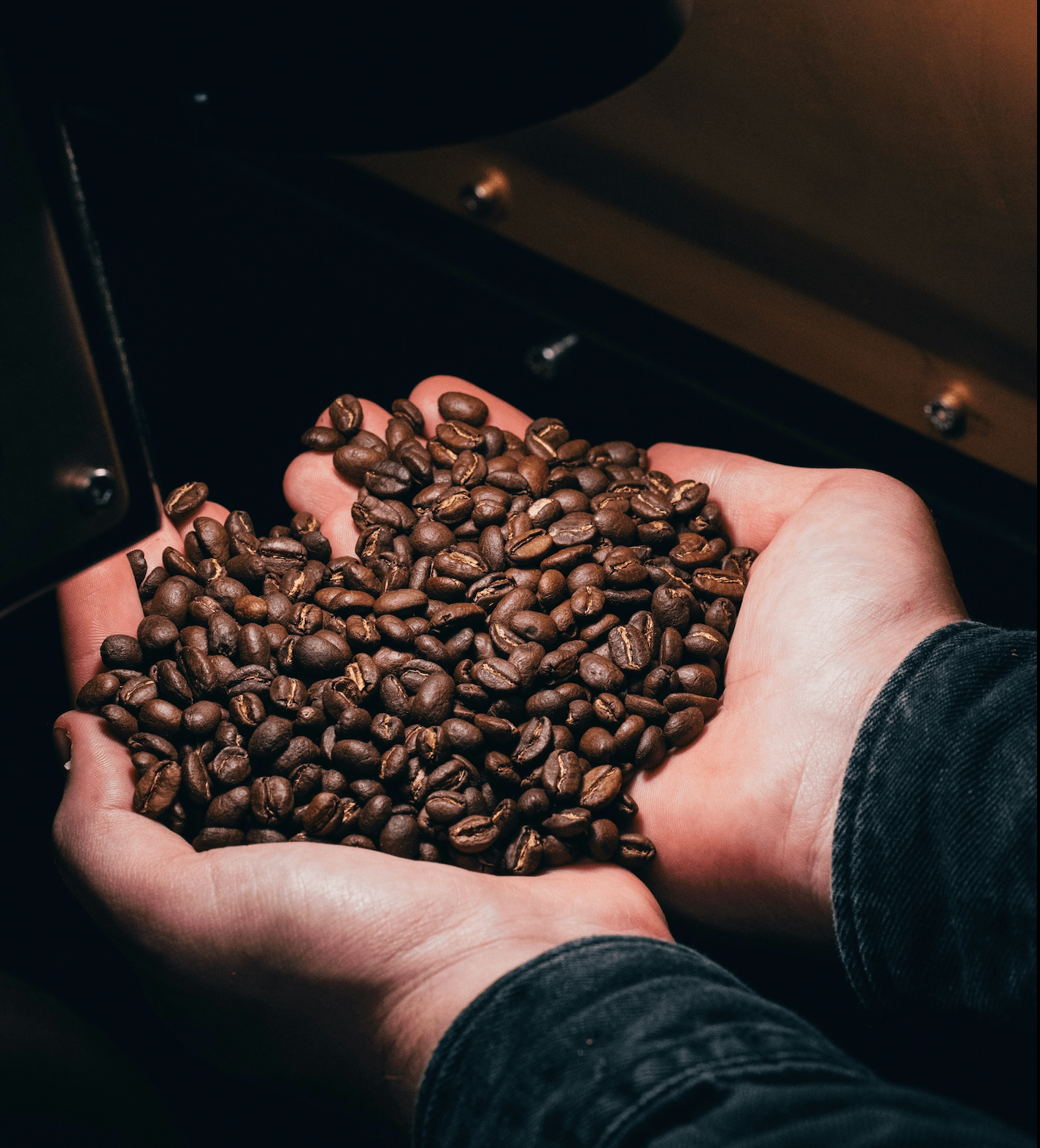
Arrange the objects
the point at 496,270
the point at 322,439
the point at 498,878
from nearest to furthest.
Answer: the point at 498,878 → the point at 496,270 → the point at 322,439

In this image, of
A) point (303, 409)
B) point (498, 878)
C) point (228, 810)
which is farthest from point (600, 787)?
point (303, 409)

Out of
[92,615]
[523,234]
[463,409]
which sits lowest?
[92,615]

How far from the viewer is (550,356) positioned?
47.6 inches

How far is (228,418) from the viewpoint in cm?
128

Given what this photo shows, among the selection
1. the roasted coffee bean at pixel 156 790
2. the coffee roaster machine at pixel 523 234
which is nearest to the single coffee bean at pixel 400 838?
the roasted coffee bean at pixel 156 790

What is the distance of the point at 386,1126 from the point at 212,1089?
1.08 feet

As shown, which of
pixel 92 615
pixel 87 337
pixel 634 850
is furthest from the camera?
pixel 92 615

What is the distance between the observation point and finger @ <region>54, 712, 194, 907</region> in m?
0.85

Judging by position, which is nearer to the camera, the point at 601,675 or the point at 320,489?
the point at 601,675

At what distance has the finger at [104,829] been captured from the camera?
2.79 ft

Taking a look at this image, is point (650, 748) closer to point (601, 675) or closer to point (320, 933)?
point (601, 675)

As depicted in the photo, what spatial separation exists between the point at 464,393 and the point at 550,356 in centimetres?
19

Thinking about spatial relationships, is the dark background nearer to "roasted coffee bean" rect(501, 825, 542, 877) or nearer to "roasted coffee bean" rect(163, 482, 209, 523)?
"roasted coffee bean" rect(163, 482, 209, 523)

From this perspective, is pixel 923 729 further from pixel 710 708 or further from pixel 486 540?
pixel 486 540
